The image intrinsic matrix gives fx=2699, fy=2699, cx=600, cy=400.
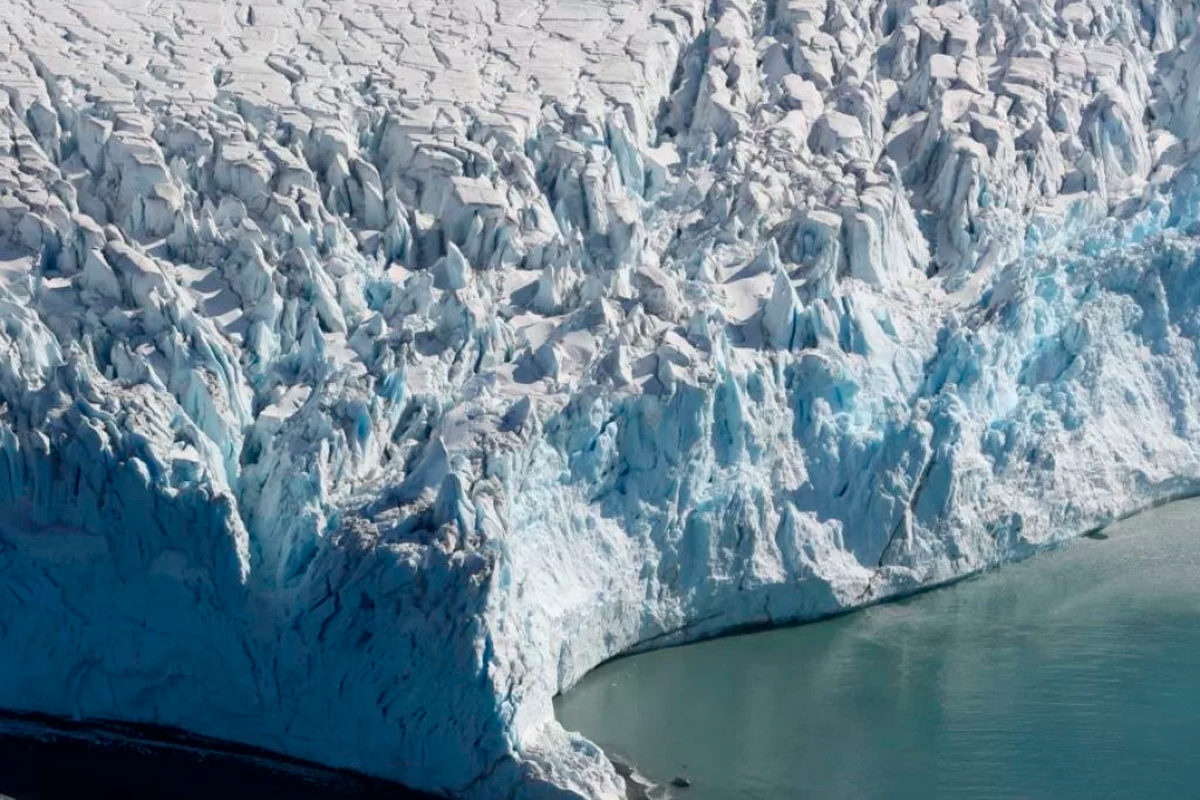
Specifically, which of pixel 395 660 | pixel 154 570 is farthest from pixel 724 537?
pixel 154 570

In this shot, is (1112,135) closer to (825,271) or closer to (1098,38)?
(1098,38)

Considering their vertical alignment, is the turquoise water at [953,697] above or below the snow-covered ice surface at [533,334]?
below

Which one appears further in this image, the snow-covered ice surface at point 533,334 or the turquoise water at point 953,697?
the snow-covered ice surface at point 533,334

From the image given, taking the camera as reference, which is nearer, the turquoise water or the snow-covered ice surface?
the turquoise water

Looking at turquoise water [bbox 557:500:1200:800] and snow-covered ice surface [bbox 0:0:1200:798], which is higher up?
snow-covered ice surface [bbox 0:0:1200:798]
